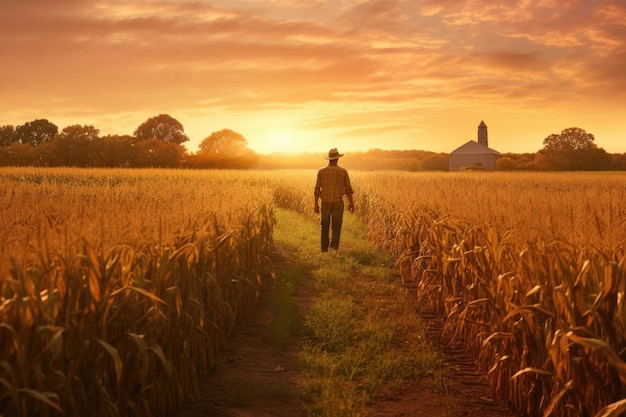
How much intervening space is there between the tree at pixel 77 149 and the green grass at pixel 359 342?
157 feet

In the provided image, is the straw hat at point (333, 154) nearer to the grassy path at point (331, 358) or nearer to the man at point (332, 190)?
the man at point (332, 190)

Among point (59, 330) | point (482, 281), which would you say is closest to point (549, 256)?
point (482, 281)

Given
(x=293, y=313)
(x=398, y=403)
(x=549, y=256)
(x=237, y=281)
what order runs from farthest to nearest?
(x=293, y=313) → (x=237, y=281) → (x=398, y=403) → (x=549, y=256)

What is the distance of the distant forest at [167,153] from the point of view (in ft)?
189

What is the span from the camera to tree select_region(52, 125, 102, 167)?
187ft

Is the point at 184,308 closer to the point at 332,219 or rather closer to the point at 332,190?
the point at 332,190

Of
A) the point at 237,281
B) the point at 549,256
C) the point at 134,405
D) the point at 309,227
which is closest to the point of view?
the point at 134,405

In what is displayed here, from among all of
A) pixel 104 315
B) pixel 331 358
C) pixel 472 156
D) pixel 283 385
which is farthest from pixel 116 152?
pixel 472 156

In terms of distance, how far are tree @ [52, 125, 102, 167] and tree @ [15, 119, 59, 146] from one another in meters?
22.6

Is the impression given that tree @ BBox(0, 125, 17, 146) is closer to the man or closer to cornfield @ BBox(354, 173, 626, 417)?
the man

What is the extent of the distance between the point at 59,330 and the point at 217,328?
3493 millimetres

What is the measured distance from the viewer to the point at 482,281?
709cm

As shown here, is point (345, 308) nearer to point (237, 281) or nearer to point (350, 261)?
point (237, 281)

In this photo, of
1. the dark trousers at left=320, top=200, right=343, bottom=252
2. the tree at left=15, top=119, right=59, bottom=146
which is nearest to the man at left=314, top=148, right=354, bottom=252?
the dark trousers at left=320, top=200, right=343, bottom=252
